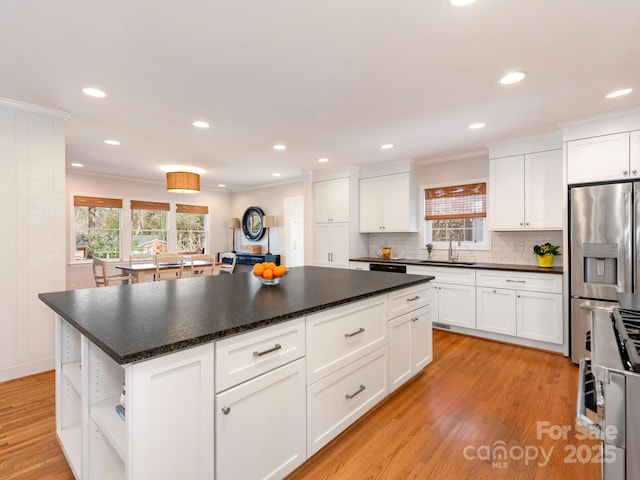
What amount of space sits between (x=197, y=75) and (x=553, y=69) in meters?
2.55

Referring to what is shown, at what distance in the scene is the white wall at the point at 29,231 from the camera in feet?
9.30

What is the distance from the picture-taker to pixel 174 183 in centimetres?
516

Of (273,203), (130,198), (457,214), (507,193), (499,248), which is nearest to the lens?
(507,193)

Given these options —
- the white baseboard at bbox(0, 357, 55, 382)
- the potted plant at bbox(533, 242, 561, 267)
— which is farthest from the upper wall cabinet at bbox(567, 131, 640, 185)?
the white baseboard at bbox(0, 357, 55, 382)

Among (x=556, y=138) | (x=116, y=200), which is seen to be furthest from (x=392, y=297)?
(x=116, y=200)

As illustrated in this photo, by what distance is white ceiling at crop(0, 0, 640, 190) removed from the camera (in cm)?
168

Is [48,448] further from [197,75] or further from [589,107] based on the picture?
[589,107]

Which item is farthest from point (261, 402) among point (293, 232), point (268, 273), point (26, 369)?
point (293, 232)

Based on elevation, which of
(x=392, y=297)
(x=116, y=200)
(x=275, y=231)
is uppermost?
(x=116, y=200)

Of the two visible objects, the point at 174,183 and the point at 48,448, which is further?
the point at 174,183

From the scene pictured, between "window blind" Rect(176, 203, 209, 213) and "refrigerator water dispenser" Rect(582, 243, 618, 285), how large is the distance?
7.29m

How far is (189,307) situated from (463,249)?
13.7 ft

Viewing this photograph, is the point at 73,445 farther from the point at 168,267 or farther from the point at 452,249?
the point at 452,249

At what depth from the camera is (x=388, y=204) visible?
16.8 feet
